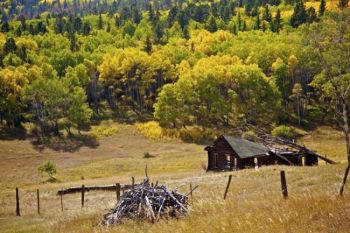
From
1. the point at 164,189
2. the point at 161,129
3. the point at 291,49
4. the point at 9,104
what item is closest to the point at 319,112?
the point at 291,49

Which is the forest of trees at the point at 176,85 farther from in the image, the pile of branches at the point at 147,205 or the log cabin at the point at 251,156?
the pile of branches at the point at 147,205

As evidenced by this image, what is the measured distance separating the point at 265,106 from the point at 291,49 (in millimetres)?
27790

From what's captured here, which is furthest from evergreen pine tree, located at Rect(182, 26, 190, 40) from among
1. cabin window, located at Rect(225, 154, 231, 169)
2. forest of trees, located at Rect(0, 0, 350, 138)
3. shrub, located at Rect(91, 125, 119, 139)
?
cabin window, located at Rect(225, 154, 231, 169)

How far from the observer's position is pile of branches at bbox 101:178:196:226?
47.8ft

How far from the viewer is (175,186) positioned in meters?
37.2

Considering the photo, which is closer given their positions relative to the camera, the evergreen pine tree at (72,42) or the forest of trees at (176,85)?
the forest of trees at (176,85)

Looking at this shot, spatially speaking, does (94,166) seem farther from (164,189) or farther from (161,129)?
(164,189)

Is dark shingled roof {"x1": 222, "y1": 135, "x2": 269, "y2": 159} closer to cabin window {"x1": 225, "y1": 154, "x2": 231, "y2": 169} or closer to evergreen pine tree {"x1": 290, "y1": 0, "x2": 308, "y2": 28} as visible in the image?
cabin window {"x1": 225, "y1": 154, "x2": 231, "y2": 169}

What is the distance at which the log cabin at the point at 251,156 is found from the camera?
177 feet

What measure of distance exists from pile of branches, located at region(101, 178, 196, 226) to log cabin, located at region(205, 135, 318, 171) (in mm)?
38401

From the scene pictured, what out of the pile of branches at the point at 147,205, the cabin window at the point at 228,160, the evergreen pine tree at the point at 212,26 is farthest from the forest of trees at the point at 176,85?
the pile of branches at the point at 147,205

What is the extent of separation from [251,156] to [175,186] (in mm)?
19394

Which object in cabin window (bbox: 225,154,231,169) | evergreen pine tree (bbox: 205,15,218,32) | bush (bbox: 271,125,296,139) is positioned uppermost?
evergreen pine tree (bbox: 205,15,218,32)

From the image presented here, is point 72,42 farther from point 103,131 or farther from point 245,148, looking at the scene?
point 245,148
